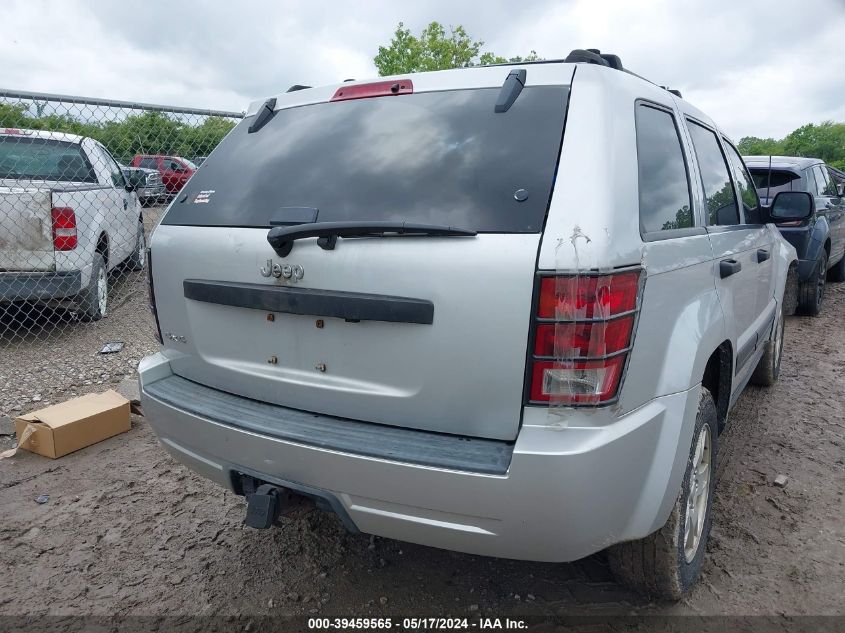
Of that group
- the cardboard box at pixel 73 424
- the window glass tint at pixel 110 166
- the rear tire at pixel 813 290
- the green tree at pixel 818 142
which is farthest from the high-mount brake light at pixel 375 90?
the green tree at pixel 818 142

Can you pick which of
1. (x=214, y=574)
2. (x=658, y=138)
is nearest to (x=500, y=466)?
(x=658, y=138)

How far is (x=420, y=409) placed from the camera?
6.57 ft

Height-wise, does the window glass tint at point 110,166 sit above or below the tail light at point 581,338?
above

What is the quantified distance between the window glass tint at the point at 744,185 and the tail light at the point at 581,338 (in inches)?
85.3

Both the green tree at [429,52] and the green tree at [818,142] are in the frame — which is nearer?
the green tree at [429,52]

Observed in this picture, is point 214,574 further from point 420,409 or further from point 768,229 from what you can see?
point 768,229

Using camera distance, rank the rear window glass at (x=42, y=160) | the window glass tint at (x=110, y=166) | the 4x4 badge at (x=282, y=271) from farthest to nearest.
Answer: the window glass tint at (x=110, y=166)
the rear window glass at (x=42, y=160)
the 4x4 badge at (x=282, y=271)

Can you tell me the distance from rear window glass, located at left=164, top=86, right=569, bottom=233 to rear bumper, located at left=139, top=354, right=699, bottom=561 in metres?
0.66

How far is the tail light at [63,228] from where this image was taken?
5.18 meters

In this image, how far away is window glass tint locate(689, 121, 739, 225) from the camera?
2932mm

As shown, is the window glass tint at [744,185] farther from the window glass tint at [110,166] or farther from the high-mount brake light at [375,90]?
the window glass tint at [110,166]

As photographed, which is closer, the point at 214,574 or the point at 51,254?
the point at 214,574

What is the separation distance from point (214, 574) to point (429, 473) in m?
1.42

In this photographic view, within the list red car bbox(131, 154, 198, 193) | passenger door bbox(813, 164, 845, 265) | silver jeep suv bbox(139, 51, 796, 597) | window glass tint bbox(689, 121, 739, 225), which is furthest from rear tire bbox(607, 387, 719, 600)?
red car bbox(131, 154, 198, 193)
